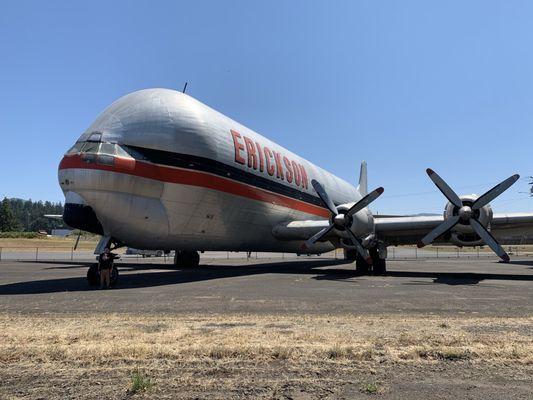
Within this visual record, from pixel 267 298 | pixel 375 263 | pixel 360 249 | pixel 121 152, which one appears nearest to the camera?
pixel 267 298

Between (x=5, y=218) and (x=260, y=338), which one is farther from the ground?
(x=5, y=218)

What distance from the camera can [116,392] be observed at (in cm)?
482

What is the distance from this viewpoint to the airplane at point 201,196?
693 inches

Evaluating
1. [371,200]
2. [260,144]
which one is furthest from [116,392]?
[260,144]

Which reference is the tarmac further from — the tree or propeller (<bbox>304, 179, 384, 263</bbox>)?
the tree

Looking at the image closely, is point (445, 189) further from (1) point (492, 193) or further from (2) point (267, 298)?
(2) point (267, 298)

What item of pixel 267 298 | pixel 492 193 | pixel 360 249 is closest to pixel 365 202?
pixel 360 249

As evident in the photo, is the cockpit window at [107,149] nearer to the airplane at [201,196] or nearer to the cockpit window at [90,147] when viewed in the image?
the airplane at [201,196]

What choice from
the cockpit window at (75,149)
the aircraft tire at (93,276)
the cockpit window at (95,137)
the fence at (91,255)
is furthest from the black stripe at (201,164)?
the fence at (91,255)

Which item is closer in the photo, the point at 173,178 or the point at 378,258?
the point at 173,178

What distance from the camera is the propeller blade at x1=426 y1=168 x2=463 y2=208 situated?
21.4m

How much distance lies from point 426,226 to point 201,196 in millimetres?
12264

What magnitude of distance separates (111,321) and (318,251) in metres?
24.8

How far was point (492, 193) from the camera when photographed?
68.9ft
